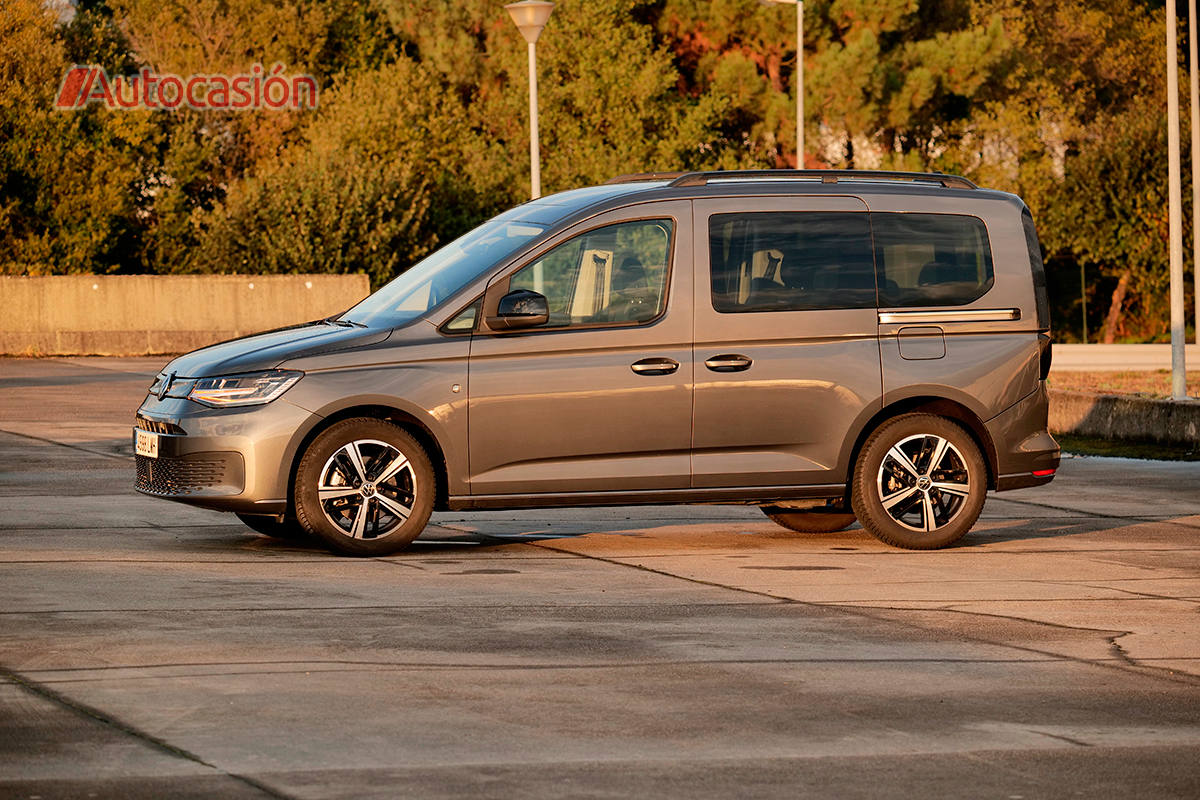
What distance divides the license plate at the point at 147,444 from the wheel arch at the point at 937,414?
3685mm

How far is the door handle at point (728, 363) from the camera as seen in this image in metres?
10.5

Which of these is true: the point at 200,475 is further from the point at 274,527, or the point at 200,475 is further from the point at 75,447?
the point at 75,447

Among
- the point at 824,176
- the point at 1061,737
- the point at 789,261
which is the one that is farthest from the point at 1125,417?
the point at 1061,737

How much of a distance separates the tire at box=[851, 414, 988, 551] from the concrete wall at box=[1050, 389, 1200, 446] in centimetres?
711

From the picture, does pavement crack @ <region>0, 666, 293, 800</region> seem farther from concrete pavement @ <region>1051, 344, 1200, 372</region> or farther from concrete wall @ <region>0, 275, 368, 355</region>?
concrete wall @ <region>0, 275, 368, 355</region>

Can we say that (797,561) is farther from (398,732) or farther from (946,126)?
(946,126)

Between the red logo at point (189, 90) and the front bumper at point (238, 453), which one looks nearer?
the front bumper at point (238, 453)

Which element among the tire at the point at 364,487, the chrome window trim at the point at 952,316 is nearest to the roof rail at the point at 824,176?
the chrome window trim at the point at 952,316

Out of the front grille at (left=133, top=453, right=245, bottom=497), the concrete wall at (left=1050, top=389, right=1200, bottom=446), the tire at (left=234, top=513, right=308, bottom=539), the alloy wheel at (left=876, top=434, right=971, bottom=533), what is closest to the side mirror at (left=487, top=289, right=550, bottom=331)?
the front grille at (left=133, top=453, right=245, bottom=497)

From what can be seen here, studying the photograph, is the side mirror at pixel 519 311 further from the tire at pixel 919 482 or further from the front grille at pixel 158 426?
the tire at pixel 919 482

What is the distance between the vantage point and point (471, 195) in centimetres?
4588

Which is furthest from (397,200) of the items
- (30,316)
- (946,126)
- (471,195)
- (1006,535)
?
(1006,535)

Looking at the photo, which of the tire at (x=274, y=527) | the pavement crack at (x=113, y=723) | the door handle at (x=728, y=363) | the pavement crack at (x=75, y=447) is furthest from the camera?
the pavement crack at (x=75, y=447)

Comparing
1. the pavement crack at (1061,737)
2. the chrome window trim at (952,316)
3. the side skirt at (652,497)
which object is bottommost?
the pavement crack at (1061,737)
